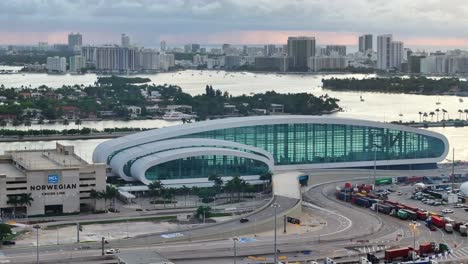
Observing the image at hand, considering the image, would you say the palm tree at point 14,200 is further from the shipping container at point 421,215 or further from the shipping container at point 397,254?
the shipping container at point 421,215

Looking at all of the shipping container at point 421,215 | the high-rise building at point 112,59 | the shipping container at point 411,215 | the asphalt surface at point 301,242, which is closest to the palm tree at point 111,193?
the asphalt surface at point 301,242

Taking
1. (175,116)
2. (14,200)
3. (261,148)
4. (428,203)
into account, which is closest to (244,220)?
(14,200)

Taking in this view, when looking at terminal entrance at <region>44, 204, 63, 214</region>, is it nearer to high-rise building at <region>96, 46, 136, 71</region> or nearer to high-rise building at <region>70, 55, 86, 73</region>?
high-rise building at <region>70, 55, 86, 73</region>

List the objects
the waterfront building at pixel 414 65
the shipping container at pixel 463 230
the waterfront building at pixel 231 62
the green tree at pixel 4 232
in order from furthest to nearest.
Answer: the waterfront building at pixel 231 62
the waterfront building at pixel 414 65
the shipping container at pixel 463 230
the green tree at pixel 4 232

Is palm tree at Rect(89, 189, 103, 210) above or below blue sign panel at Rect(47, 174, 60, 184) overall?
below

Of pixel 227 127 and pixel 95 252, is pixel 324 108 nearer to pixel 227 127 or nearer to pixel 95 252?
pixel 227 127

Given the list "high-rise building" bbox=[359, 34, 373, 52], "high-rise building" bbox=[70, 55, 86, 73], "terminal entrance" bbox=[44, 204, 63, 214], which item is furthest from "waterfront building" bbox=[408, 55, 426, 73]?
"terminal entrance" bbox=[44, 204, 63, 214]

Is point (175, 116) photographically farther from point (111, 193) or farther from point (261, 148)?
point (111, 193)
